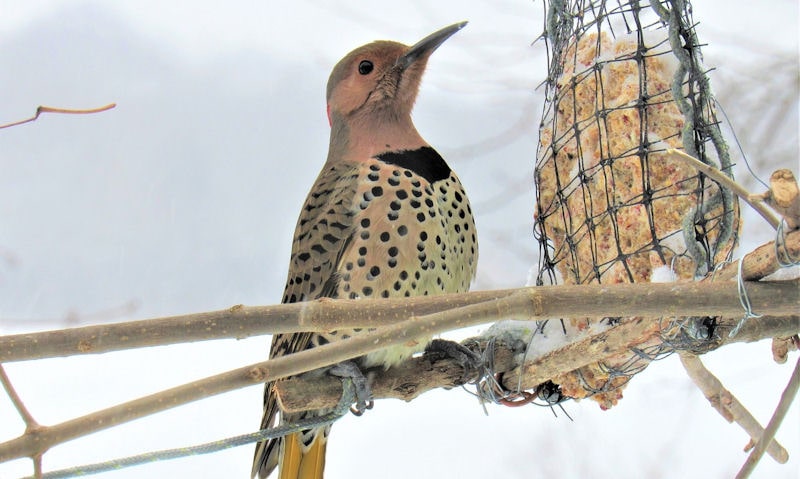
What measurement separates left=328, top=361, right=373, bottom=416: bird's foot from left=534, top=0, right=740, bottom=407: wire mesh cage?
0.47m

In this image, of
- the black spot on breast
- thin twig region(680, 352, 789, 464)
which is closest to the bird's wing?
the black spot on breast

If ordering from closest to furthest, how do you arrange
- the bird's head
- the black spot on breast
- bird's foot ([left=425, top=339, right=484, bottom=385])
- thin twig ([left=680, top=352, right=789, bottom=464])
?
thin twig ([left=680, top=352, right=789, bottom=464])
bird's foot ([left=425, top=339, right=484, bottom=385])
the black spot on breast
the bird's head

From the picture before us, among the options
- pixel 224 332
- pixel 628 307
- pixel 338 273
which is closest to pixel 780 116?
pixel 338 273

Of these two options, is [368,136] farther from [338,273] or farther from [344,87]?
[338,273]

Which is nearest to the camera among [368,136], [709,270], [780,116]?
[709,270]

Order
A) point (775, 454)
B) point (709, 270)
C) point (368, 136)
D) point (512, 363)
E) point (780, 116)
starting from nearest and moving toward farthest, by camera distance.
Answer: point (709, 270) < point (775, 454) < point (512, 363) < point (368, 136) < point (780, 116)

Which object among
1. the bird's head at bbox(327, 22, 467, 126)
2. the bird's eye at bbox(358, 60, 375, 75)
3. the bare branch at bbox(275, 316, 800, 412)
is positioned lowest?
the bare branch at bbox(275, 316, 800, 412)

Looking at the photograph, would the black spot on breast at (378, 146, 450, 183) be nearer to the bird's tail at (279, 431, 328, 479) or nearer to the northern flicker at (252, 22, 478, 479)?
the northern flicker at (252, 22, 478, 479)

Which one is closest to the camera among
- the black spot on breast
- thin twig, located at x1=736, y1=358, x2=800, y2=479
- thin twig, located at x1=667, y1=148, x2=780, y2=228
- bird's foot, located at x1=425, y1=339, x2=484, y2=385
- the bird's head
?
thin twig, located at x1=667, y1=148, x2=780, y2=228

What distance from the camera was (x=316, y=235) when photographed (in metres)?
2.53

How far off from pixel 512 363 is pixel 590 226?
1.42 feet

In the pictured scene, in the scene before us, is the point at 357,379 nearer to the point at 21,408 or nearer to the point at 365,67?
the point at 365,67

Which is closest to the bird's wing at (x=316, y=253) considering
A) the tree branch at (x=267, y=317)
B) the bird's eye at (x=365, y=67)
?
the bird's eye at (x=365, y=67)

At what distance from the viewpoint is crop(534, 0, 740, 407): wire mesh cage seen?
2.03 meters
